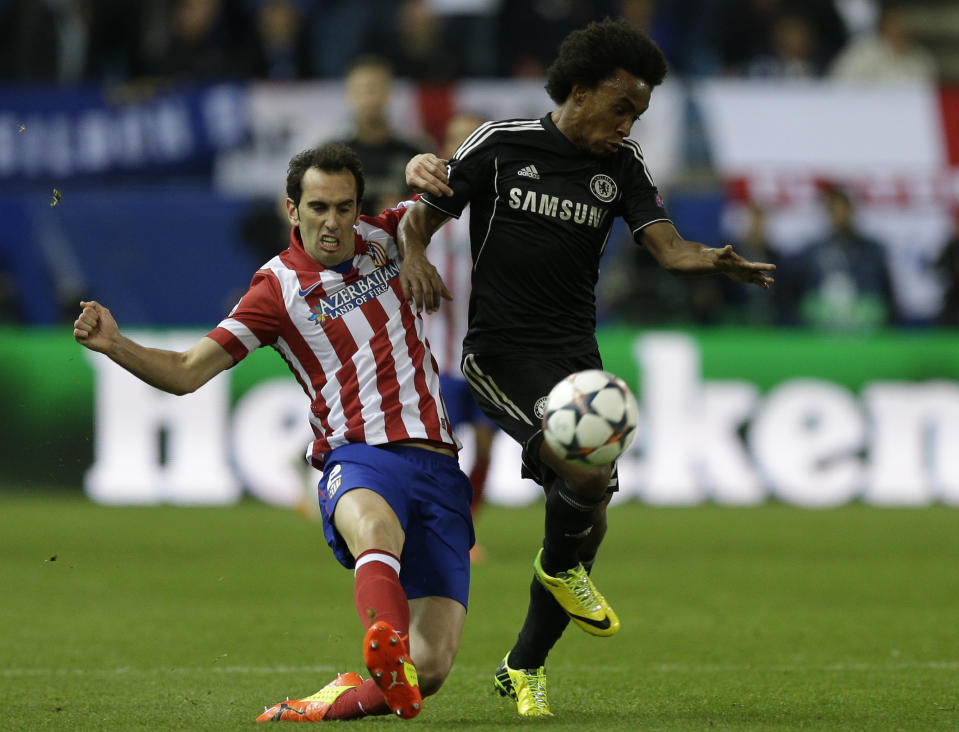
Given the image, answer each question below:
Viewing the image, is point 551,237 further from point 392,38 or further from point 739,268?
point 392,38

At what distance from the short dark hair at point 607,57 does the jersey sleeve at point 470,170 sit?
1.16 feet

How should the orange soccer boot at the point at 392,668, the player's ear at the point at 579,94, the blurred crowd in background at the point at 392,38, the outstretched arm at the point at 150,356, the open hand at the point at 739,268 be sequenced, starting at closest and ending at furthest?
the orange soccer boot at the point at 392,668
the outstretched arm at the point at 150,356
the open hand at the point at 739,268
the player's ear at the point at 579,94
the blurred crowd in background at the point at 392,38

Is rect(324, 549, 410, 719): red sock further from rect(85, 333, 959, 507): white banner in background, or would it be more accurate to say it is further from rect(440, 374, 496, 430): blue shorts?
rect(85, 333, 959, 507): white banner in background

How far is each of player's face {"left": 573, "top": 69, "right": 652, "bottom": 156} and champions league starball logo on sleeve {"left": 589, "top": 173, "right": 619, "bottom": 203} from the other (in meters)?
0.08

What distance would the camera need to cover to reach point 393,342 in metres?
5.34

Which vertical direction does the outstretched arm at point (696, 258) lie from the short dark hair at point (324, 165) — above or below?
below

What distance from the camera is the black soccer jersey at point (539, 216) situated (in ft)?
18.3

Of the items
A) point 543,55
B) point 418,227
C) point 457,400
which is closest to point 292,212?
point 418,227

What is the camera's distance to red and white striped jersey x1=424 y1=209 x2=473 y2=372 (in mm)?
9125

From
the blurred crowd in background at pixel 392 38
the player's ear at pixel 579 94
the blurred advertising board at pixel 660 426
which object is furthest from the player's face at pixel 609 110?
the blurred crowd in background at pixel 392 38

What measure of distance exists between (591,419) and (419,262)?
0.80 metres

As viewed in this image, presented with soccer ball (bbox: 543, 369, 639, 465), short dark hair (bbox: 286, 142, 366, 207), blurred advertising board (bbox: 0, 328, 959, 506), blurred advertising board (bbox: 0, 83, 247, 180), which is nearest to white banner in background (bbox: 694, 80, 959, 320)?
blurred advertising board (bbox: 0, 328, 959, 506)

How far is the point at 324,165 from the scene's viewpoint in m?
5.24

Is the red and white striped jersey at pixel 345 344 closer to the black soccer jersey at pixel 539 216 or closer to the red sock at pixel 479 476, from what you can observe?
the black soccer jersey at pixel 539 216
